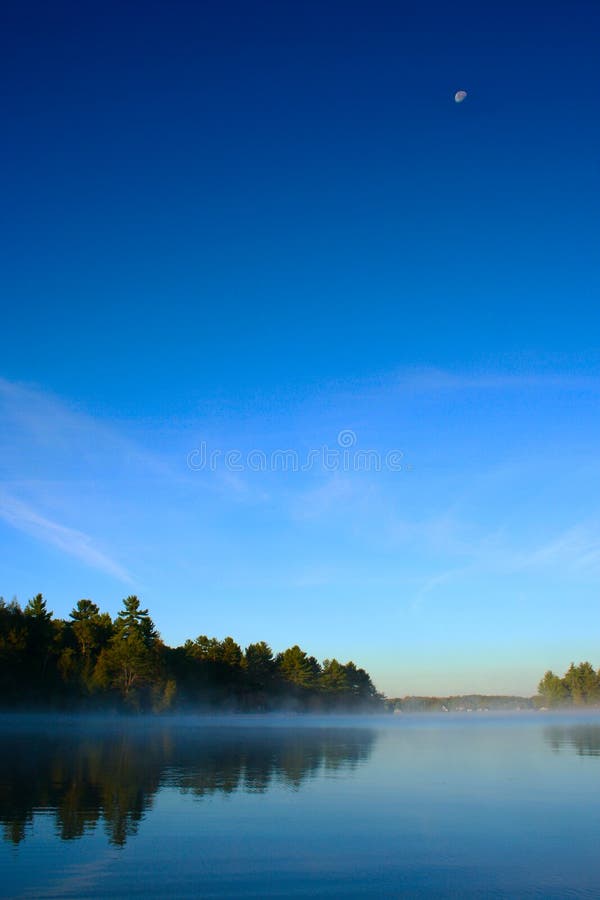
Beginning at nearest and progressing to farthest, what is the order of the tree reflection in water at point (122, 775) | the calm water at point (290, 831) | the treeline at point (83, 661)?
the calm water at point (290, 831), the tree reflection in water at point (122, 775), the treeline at point (83, 661)

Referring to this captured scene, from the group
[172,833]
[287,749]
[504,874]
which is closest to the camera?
[504,874]

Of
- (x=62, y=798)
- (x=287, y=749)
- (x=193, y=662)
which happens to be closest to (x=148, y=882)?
(x=62, y=798)

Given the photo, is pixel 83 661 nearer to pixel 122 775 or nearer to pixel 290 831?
pixel 122 775

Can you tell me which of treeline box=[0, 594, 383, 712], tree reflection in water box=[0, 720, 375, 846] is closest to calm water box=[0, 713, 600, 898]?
tree reflection in water box=[0, 720, 375, 846]

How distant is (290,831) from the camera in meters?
21.3

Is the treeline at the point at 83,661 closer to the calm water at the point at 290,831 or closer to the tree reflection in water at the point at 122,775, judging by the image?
the tree reflection in water at the point at 122,775

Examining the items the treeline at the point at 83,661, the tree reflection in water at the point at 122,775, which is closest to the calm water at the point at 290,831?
the tree reflection in water at the point at 122,775

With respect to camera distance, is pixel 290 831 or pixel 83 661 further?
pixel 83 661

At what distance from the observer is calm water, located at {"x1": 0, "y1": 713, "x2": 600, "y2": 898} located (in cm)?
1561

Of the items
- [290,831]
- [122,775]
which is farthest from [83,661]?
[290,831]

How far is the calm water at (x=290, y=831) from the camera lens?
15609mm

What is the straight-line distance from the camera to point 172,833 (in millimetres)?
20000

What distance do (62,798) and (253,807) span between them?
6698mm

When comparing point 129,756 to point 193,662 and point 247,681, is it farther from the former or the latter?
point 247,681
